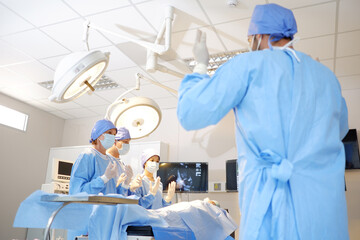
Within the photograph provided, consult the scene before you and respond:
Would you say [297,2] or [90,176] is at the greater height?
[297,2]

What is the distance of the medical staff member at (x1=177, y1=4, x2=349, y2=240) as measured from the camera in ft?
3.30

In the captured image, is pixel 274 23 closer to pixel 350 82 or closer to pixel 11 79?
pixel 350 82

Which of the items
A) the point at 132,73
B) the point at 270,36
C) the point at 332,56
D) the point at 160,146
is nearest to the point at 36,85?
the point at 132,73

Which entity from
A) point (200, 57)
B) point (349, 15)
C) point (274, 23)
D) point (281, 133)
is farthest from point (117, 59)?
point (281, 133)

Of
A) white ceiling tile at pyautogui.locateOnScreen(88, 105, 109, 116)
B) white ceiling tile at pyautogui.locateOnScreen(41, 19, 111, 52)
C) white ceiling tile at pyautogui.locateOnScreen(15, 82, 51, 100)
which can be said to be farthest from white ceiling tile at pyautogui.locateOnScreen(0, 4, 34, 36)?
white ceiling tile at pyautogui.locateOnScreen(88, 105, 109, 116)

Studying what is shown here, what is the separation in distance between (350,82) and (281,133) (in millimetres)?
4208

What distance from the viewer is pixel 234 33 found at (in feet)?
11.6

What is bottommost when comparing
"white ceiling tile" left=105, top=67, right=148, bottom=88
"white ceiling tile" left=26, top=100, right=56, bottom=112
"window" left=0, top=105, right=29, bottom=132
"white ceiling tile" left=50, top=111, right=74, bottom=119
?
"window" left=0, top=105, right=29, bottom=132

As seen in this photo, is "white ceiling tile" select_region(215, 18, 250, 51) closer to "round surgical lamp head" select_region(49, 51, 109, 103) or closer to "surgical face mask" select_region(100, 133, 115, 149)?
"surgical face mask" select_region(100, 133, 115, 149)

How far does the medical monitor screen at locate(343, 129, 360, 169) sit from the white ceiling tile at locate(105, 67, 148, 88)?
3004mm

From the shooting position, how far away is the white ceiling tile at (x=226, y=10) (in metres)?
3.02

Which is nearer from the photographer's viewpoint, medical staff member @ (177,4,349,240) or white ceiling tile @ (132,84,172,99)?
medical staff member @ (177,4,349,240)

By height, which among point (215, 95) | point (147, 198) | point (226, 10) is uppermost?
point (226, 10)

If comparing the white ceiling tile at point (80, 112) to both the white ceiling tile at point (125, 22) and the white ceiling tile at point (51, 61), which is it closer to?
the white ceiling tile at point (51, 61)
